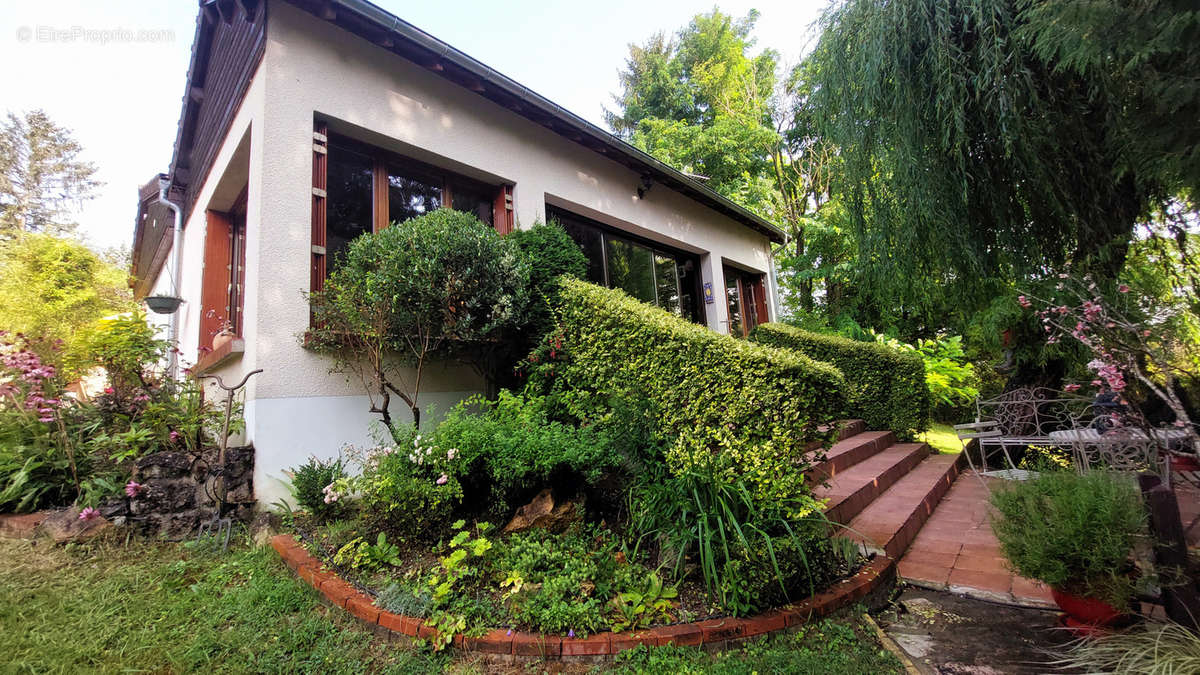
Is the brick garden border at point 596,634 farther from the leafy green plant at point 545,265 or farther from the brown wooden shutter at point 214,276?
the brown wooden shutter at point 214,276

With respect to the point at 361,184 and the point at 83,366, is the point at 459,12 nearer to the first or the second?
the point at 361,184

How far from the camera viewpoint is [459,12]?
248 inches

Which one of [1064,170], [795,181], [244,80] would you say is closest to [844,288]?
[795,181]

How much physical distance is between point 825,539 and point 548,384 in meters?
2.40

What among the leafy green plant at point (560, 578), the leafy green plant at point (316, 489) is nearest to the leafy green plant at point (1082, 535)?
the leafy green plant at point (560, 578)

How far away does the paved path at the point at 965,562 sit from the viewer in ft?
8.02

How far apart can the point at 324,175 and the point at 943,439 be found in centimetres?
935

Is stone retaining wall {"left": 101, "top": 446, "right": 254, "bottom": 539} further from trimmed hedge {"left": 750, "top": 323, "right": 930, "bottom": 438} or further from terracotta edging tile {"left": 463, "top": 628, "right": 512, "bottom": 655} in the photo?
trimmed hedge {"left": 750, "top": 323, "right": 930, "bottom": 438}

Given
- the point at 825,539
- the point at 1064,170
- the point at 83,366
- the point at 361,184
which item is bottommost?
the point at 825,539

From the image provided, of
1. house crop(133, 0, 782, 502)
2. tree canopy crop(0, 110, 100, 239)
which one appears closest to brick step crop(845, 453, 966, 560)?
house crop(133, 0, 782, 502)

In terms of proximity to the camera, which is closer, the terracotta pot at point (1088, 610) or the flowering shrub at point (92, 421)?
the terracotta pot at point (1088, 610)

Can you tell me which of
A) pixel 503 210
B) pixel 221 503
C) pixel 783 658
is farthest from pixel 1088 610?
pixel 503 210

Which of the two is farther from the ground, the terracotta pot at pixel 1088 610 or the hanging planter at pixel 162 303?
the hanging planter at pixel 162 303

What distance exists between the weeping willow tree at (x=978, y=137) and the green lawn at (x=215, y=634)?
3.48 metres
